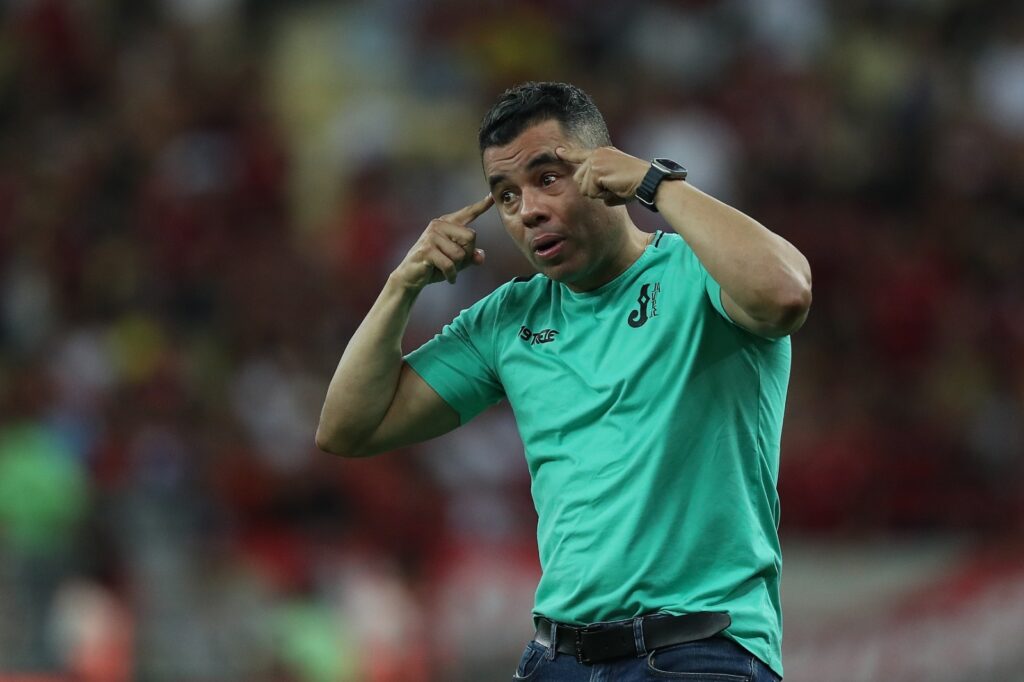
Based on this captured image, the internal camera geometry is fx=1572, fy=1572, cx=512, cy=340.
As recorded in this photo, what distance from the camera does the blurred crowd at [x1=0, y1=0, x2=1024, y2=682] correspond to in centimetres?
771

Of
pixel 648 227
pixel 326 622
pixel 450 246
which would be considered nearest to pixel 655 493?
pixel 450 246

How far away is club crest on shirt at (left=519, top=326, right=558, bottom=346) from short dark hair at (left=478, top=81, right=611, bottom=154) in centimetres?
42

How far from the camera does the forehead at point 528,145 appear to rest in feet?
11.2

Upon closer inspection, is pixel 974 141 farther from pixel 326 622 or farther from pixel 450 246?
pixel 450 246

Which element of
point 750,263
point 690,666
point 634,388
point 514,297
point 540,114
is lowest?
point 690,666

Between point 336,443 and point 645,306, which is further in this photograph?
point 336,443

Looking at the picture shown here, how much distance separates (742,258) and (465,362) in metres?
0.88

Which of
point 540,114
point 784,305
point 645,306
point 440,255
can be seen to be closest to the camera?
point 784,305

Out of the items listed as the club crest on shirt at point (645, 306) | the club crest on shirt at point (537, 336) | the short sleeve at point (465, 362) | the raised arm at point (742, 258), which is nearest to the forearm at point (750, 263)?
the raised arm at point (742, 258)

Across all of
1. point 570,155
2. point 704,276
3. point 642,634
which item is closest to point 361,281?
point 570,155

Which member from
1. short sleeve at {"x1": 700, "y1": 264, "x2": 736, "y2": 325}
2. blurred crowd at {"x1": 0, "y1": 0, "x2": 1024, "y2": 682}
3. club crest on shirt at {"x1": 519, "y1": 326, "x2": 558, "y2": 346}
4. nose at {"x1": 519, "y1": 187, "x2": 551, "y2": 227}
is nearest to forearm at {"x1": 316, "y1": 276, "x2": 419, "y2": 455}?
club crest on shirt at {"x1": 519, "y1": 326, "x2": 558, "y2": 346}

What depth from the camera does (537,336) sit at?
350 cm

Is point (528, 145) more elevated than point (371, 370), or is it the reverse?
point (528, 145)

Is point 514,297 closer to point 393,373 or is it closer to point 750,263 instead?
point 393,373
